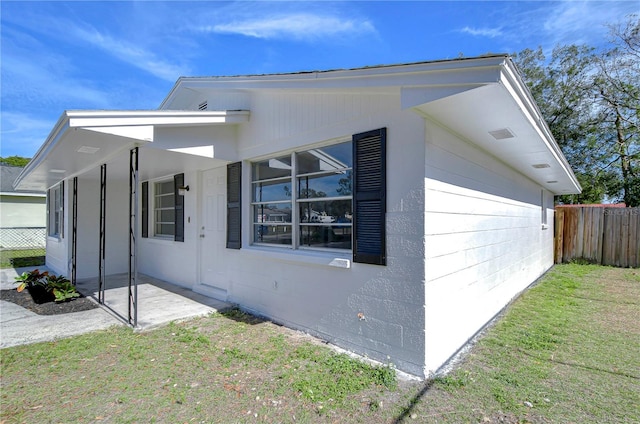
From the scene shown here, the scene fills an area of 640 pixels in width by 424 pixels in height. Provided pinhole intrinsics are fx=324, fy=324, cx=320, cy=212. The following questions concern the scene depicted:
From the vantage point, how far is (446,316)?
3.51 m

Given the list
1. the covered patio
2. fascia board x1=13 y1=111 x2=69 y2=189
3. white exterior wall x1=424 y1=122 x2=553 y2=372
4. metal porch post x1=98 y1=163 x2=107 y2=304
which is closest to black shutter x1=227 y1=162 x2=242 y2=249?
the covered patio

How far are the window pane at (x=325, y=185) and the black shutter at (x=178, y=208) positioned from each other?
142 inches

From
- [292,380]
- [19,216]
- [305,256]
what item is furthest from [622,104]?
[19,216]

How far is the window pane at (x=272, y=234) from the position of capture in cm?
480

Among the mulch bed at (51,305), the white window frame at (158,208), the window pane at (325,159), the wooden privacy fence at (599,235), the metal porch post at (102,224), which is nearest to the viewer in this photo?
the window pane at (325,159)

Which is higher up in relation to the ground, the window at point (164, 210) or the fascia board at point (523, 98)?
the fascia board at point (523, 98)

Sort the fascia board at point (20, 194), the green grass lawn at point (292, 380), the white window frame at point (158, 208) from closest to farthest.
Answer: the green grass lawn at point (292, 380) < the white window frame at point (158, 208) < the fascia board at point (20, 194)

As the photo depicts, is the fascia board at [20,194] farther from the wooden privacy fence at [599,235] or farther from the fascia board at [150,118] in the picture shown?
the wooden privacy fence at [599,235]

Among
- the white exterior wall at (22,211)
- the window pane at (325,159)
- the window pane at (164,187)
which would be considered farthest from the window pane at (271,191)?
the white exterior wall at (22,211)

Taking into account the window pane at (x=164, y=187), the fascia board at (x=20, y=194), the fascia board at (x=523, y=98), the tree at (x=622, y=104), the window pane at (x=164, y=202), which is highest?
the tree at (x=622, y=104)

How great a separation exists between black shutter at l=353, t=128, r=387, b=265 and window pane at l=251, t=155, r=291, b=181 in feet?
4.60

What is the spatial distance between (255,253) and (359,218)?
2097 mm

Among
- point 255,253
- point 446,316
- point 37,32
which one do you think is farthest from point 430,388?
point 37,32

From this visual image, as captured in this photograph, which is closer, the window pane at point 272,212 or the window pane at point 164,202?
the window pane at point 272,212
